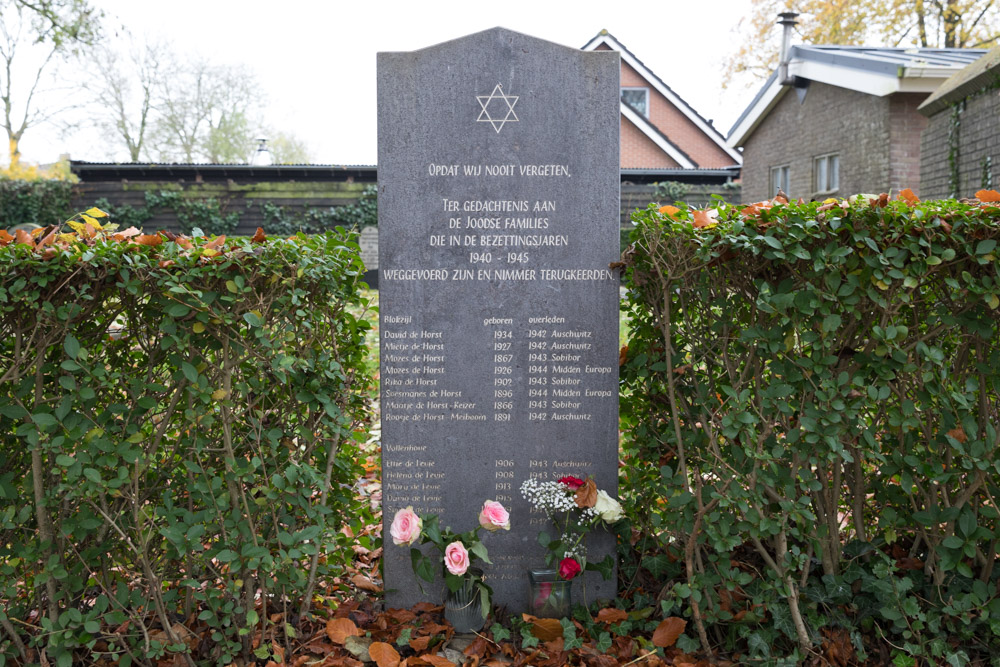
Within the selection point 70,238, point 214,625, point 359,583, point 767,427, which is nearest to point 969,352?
point 767,427

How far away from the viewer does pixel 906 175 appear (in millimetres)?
15117

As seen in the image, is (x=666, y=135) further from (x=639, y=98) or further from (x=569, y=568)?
(x=569, y=568)

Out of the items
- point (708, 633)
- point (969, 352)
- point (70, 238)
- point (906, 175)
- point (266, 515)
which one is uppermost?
point (906, 175)

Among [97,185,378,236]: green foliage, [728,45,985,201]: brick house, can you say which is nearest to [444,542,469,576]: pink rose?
[728,45,985,201]: brick house

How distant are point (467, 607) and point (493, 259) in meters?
1.55

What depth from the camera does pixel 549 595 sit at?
10.3ft

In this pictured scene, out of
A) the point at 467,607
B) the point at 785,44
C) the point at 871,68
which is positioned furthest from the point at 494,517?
the point at 785,44

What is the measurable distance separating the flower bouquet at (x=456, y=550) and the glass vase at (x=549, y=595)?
0.68ft

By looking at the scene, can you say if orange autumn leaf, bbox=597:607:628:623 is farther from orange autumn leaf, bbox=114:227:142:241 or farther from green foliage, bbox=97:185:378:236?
green foliage, bbox=97:185:378:236

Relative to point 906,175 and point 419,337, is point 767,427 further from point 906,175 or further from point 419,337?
point 906,175

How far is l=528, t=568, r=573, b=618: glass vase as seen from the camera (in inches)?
124

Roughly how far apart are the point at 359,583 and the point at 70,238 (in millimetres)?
2007

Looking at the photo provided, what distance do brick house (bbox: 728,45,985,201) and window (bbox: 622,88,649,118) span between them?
821 cm

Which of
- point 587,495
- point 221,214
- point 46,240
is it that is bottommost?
point 587,495
